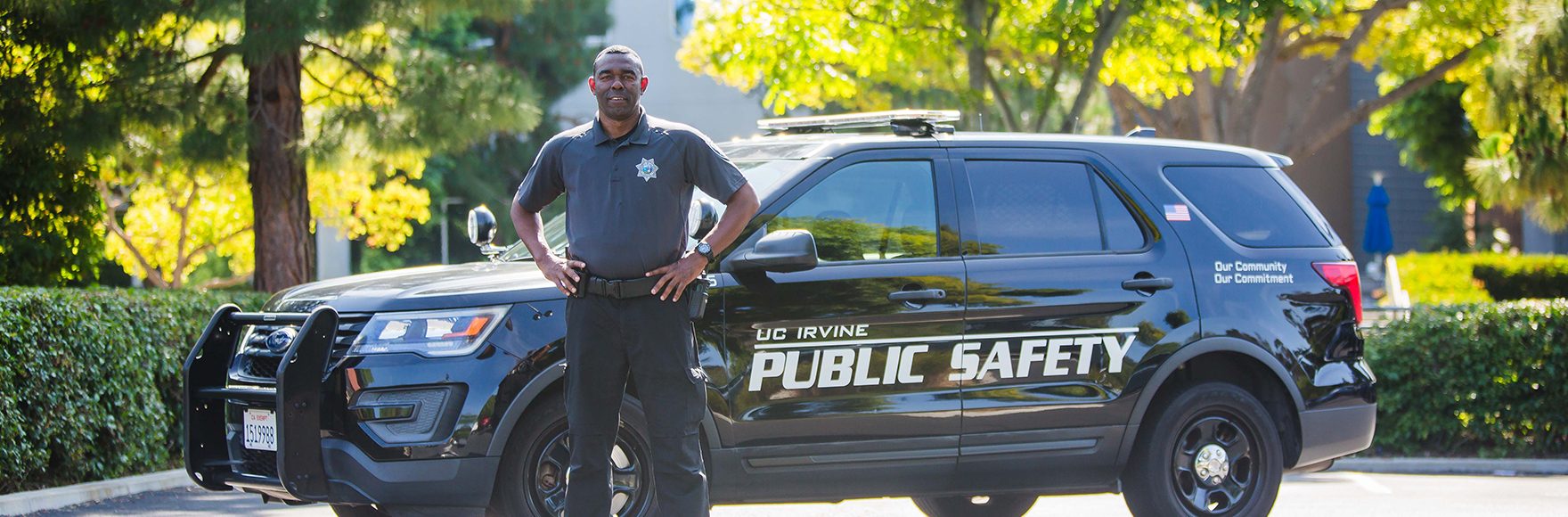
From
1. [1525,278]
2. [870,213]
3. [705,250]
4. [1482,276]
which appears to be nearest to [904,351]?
[870,213]

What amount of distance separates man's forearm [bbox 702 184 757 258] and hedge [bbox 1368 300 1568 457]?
7.05m

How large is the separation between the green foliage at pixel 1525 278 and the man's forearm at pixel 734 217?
17876mm

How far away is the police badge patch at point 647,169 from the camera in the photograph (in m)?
4.35

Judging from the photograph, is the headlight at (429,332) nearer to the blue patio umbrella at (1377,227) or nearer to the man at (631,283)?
the man at (631,283)

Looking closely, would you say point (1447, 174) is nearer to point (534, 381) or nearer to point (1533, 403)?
point (1533, 403)

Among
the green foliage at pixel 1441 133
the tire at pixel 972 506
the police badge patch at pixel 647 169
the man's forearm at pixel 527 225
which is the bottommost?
the tire at pixel 972 506

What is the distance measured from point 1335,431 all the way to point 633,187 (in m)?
3.24

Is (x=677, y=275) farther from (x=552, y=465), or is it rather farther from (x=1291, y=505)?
(x=1291, y=505)

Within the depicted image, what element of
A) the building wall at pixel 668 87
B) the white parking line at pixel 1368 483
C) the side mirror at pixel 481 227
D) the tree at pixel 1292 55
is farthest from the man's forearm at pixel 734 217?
the building wall at pixel 668 87

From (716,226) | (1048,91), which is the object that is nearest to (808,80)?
(1048,91)

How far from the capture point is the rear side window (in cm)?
590

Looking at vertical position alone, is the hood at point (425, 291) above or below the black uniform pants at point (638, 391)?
above

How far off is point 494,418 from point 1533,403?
7986 millimetres

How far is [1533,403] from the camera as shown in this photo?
9.79 meters
